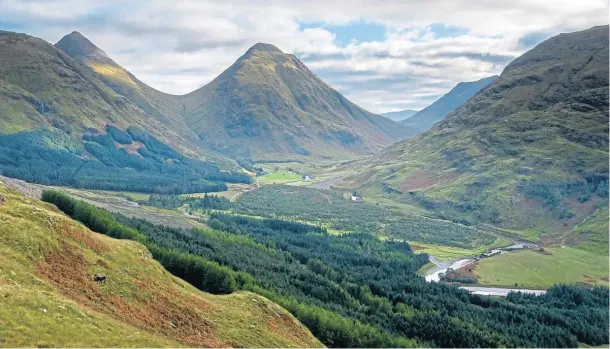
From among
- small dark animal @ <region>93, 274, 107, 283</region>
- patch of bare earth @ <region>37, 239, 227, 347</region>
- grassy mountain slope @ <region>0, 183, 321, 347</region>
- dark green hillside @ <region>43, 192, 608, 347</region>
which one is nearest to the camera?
grassy mountain slope @ <region>0, 183, 321, 347</region>

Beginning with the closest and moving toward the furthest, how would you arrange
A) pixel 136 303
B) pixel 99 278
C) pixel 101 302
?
pixel 101 302 → pixel 136 303 → pixel 99 278

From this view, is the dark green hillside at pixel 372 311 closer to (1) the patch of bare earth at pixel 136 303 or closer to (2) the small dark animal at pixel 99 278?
(1) the patch of bare earth at pixel 136 303

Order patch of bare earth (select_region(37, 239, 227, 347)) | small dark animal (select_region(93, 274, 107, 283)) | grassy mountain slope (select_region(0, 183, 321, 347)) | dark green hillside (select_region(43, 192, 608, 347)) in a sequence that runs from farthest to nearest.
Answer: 1. dark green hillside (select_region(43, 192, 608, 347))
2. small dark animal (select_region(93, 274, 107, 283))
3. patch of bare earth (select_region(37, 239, 227, 347))
4. grassy mountain slope (select_region(0, 183, 321, 347))

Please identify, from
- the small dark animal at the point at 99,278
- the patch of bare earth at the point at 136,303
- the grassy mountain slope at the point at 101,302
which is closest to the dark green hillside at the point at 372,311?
the grassy mountain slope at the point at 101,302

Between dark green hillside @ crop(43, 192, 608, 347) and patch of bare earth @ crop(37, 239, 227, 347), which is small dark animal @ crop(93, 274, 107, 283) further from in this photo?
dark green hillside @ crop(43, 192, 608, 347)

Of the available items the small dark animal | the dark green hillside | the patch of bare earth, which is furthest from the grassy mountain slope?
the dark green hillside

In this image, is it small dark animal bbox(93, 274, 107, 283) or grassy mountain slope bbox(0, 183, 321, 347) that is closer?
grassy mountain slope bbox(0, 183, 321, 347)

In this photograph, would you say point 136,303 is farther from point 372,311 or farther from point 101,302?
point 372,311

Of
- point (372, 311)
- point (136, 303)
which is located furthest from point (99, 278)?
point (372, 311)

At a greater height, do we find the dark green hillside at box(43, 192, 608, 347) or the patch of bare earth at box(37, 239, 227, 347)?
the patch of bare earth at box(37, 239, 227, 347)
